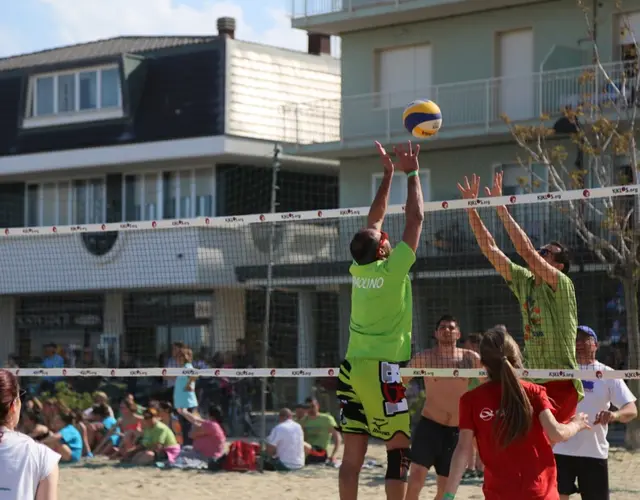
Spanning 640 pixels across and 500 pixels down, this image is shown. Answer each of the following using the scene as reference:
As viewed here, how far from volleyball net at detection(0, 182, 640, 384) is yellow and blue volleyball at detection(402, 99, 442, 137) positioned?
0.58 meters

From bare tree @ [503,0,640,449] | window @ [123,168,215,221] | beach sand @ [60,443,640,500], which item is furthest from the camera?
window @ [123,168,215,221]

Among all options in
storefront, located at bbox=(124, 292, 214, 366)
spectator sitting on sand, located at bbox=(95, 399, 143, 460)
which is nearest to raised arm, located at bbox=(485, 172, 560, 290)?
spectator sitting on sand, located at bbox=(95, 399, 143, 460)

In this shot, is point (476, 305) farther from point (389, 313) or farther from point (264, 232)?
point (389, 313)

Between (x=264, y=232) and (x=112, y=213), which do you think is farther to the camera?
(x=112, y=213)

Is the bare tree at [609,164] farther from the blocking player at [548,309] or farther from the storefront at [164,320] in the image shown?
the blocking player at [548,309]

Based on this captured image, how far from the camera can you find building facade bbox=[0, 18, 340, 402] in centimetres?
2664

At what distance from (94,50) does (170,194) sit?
542 cm

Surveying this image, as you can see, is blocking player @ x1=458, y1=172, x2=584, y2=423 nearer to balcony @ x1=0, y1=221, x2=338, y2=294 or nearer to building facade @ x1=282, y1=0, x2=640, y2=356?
building facade @ x1=282, y1=0, x2=640, y2=356

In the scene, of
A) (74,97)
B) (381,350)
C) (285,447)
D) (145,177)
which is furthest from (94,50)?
(381,350)

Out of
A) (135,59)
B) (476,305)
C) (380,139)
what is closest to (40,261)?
(135,59)

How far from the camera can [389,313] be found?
305 inches

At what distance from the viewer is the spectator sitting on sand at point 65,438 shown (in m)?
17.0

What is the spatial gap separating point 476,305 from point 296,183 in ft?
38.6

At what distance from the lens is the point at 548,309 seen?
7.85 metres
